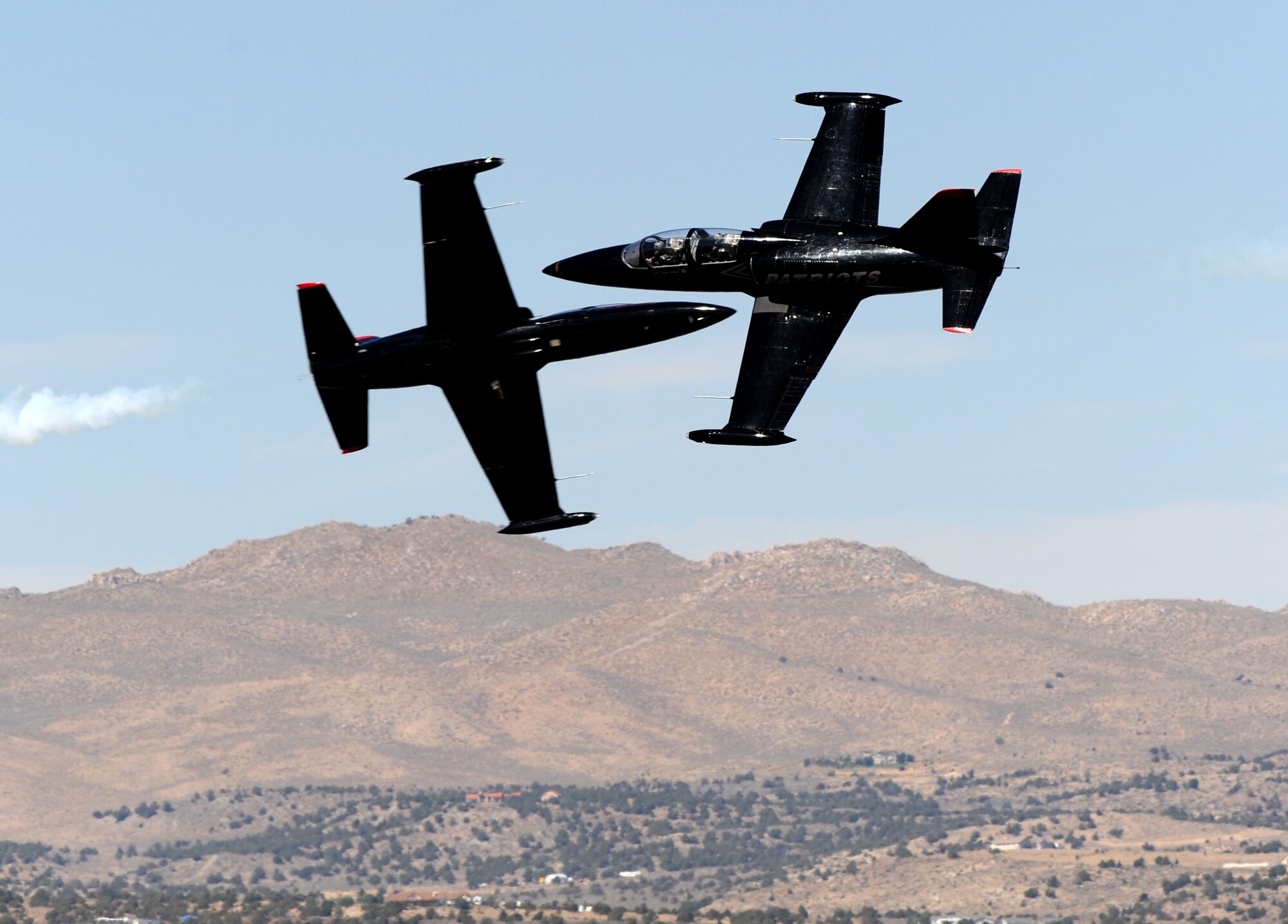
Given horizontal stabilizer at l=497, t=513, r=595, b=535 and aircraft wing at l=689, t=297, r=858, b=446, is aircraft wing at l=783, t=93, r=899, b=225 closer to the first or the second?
aircraft wing at l=689, t=297, r=858, b=446

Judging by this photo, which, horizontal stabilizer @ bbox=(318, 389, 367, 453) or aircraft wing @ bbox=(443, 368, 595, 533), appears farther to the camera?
horizontal stabilizer @ bbox=(318, 389, 367, 453)

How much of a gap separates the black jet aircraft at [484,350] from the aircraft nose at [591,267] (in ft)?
12.3

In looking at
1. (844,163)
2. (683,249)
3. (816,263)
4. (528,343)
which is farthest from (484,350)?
(844,163)

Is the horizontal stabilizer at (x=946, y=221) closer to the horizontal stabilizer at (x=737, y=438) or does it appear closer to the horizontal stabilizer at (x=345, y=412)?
the horizontal stabilizer at (x=737, y=438)

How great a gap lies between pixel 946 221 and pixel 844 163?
7730 millimetres

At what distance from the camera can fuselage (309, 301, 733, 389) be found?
65438 millimetres

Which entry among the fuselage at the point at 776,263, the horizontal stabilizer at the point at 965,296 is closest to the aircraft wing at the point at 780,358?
the fuselage at the point at 776,263

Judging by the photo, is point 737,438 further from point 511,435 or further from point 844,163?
point 844,163

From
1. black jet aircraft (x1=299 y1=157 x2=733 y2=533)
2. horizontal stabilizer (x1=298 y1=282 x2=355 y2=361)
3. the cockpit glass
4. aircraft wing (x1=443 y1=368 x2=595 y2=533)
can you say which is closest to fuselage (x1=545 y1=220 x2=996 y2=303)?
the cockpit glass

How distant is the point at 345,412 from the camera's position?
6638 cm

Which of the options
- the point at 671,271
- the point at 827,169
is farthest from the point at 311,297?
the point at 827,169

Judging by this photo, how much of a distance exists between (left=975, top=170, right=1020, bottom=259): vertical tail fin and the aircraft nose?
510 inches

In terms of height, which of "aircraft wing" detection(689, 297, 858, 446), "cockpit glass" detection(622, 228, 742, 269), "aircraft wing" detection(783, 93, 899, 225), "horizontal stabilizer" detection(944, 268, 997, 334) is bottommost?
"aircraft wing" detection(689, 297, 858, 446)

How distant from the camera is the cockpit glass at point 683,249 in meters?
68.1
